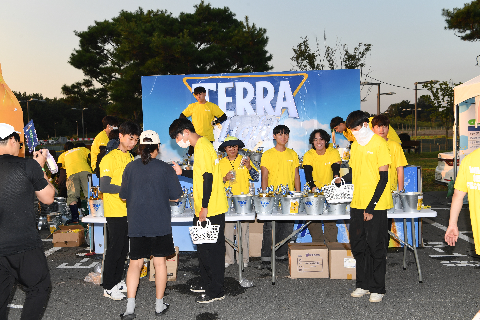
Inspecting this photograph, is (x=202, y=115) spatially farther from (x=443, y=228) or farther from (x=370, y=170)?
(x=443, y=228)

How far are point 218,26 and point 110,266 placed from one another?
27.4 meters

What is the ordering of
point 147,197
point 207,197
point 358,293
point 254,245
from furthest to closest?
point 254,245, point 358,293, point 207,197, point 147,197

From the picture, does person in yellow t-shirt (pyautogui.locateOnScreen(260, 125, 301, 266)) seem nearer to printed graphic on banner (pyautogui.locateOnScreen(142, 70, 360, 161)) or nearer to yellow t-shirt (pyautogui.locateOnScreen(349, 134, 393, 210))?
yellow t-shirt (pyautogui.locateOnScreen(349, 134, 393, 210))

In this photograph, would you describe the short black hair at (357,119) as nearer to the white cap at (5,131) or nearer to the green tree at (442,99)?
the white cap at (5,131)

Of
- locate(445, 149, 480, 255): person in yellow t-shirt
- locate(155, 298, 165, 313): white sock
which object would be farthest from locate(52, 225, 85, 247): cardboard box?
locate(445, 149, 480, 255): person in yellow t-shirt

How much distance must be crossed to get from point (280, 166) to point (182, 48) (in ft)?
71.1

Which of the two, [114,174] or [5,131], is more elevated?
[5,131]

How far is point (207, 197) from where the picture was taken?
466 centimetres

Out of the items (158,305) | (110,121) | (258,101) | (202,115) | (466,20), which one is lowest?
(158,305)

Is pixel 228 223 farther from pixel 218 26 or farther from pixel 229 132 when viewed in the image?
pixel 218 26

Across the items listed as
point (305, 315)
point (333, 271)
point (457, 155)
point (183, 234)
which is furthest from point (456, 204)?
point (457, 155)

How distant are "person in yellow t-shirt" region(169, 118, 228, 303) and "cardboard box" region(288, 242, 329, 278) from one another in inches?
47.7

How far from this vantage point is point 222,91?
9562 mm

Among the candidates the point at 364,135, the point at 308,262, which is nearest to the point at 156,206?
the point at 364,135
